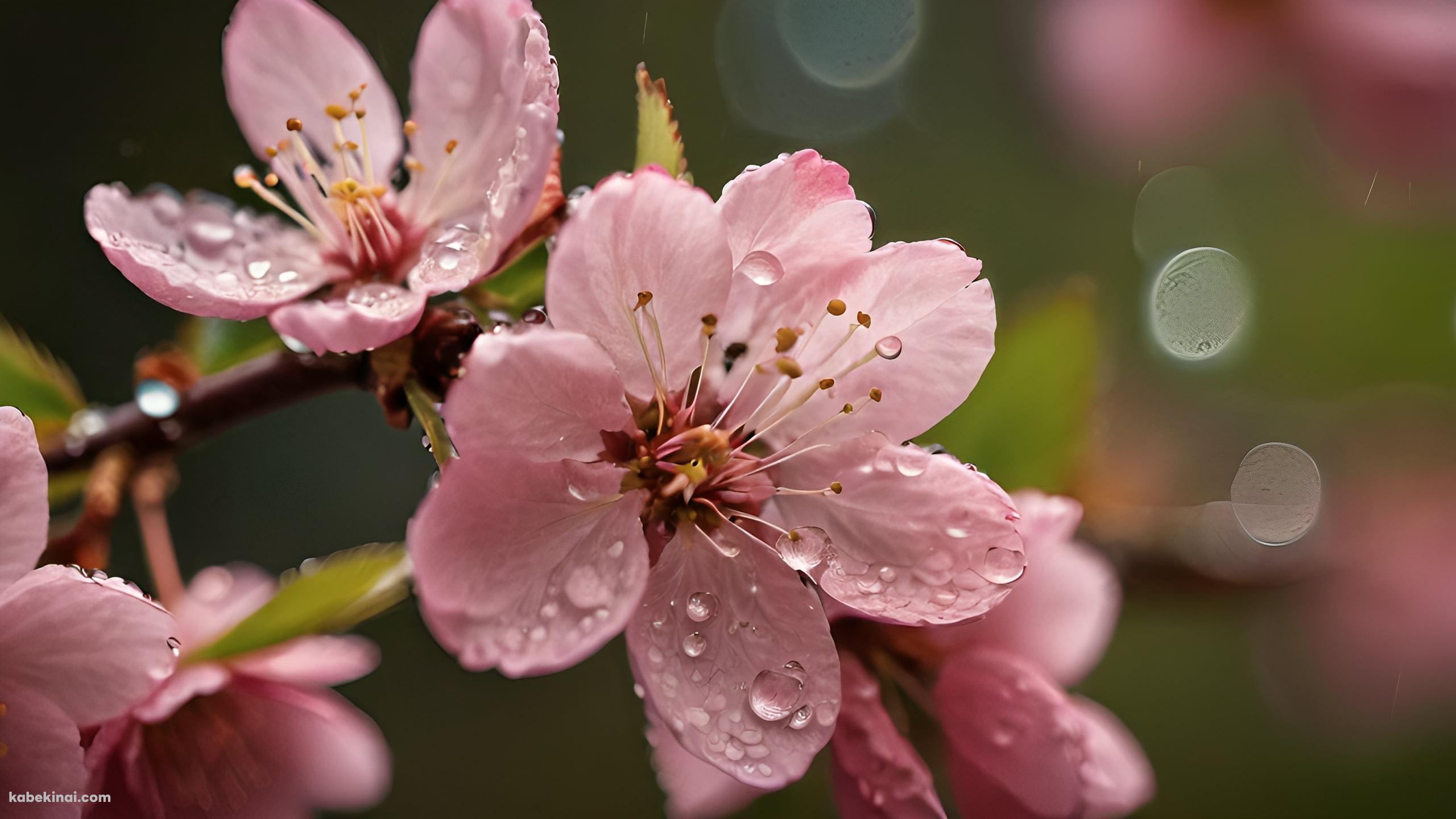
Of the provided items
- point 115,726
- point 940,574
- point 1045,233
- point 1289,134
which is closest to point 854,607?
point 940,574

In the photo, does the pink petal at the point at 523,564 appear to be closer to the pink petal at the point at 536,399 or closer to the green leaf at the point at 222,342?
the pink petal at the point at 536,399

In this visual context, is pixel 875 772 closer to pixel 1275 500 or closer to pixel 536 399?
pixel 536 399

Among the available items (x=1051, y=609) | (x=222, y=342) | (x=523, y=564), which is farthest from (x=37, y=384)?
(x=1051, y=609)

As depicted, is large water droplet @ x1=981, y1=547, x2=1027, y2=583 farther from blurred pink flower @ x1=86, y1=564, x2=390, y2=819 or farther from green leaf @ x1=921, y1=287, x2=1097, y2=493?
blurred pink flower @ x1=86, y1=564, x2=390, y2=819

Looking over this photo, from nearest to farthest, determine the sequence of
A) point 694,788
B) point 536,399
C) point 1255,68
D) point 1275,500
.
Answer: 1. point 536,399
2. point 694,788
3. point 1275,500
4. point 1255,68

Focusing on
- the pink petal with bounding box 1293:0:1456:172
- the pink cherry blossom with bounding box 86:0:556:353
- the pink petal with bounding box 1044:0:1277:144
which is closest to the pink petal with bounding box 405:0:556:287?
the pink cherry blossom with bounding box 86:0:556:353
